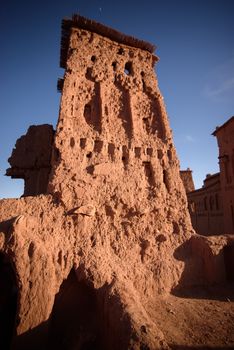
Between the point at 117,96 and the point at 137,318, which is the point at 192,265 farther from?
the point at 117,96

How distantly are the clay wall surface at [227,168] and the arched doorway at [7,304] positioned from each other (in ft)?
61.8

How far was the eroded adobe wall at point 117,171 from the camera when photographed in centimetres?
834

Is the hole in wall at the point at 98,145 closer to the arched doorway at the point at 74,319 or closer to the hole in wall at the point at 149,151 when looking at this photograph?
the hole in wall at the point at 149,151

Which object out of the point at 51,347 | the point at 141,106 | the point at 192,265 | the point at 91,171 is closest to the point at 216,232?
the point at 192,265

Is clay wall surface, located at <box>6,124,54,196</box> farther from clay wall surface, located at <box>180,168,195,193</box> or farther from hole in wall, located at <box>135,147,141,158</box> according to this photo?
clay wall surface, located at <box>180,168,195,193</box>

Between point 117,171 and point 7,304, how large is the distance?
325 inches

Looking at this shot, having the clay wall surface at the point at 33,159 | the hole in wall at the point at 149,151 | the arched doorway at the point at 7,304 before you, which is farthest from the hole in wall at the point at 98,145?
the arched doorway at the point at 7,304

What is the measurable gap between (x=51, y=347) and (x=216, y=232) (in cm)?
2078

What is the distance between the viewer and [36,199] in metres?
8.16

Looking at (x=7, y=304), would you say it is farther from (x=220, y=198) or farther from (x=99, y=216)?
(x=220, y=198)

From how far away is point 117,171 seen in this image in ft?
31.6

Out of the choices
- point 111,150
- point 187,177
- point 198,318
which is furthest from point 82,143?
point 187,177

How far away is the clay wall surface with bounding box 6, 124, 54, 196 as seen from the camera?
11281 millimetres

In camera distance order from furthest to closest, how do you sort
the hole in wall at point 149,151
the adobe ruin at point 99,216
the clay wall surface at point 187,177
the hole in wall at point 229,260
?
A: the clay wall surface at point 187,177
the hole in wall at point 149,151
the hole in wall at point 229,260
the adobe ruin at point 99,216
